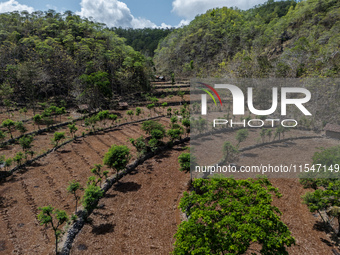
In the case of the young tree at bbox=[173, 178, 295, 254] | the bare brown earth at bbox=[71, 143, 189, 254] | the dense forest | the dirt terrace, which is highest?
the dense forest

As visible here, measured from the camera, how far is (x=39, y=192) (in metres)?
15.0

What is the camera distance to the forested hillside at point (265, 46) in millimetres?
37062

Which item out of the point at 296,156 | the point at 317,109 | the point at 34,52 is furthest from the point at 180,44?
the point at 296,156

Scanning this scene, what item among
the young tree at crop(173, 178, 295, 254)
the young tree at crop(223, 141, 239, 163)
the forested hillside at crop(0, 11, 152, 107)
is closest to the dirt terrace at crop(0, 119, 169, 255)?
the young tree at crop(173, 178, 295, 254)

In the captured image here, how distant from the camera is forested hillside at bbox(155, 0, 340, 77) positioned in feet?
122

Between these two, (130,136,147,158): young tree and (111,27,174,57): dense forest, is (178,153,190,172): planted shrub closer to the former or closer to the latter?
(130,136,147,158): young tree

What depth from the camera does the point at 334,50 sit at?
3341cm

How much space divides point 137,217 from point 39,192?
→ 26.9ft

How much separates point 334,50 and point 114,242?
142 ft

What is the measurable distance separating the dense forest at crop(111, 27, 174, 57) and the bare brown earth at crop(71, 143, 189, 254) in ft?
332

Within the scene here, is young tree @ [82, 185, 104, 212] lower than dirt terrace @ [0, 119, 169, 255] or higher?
higher

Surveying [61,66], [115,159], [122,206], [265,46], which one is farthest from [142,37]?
[122,206]

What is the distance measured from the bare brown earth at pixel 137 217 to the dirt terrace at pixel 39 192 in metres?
2.10

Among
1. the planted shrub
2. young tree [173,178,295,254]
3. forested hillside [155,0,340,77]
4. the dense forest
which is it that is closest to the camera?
young tree [173,178,295,254]
